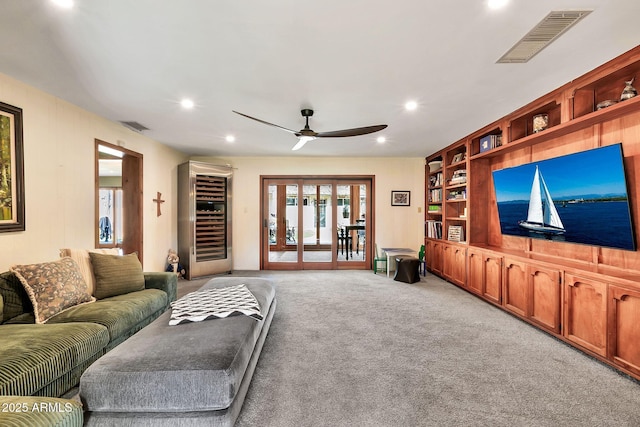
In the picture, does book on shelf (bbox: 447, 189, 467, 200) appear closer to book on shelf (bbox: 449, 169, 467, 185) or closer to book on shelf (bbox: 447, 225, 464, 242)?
book on shelf (bbox: 449, 169, 467, 185)

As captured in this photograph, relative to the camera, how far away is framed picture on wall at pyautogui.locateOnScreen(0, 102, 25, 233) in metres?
2.54

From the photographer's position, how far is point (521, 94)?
3.01m

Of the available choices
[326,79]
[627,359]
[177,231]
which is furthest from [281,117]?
[627,359]

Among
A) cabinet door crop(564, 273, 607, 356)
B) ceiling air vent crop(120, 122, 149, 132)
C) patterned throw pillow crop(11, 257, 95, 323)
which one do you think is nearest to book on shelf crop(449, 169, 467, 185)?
cabinet door crop(564, 273, 607, 356)

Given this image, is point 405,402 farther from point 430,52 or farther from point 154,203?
point 154,203

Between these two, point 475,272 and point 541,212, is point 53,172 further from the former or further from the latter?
point 475,272

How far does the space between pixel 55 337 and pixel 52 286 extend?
2.21 ft

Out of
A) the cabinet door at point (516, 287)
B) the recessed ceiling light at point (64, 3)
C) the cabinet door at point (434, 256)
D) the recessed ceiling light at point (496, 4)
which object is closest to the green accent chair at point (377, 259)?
the cabinet door at point (434, 256)

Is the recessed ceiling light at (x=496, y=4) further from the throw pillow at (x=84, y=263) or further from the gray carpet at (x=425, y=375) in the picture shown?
the throw pillow at (x=84, y=263)

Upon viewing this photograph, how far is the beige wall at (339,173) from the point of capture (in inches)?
250

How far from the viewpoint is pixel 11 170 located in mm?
2611

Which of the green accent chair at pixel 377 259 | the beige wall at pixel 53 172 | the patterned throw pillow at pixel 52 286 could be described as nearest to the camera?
the patterned throw pillow at pixel 52 286

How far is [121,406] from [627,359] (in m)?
3.48

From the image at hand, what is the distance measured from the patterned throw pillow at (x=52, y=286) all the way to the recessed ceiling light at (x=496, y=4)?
3.73m
